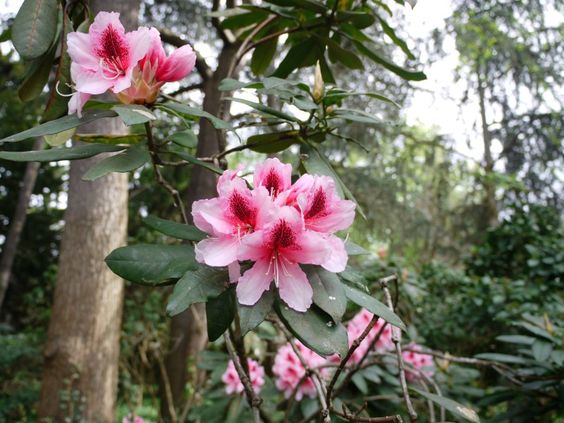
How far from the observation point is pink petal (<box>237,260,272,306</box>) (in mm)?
556

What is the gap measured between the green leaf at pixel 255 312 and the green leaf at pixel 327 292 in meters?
0.06

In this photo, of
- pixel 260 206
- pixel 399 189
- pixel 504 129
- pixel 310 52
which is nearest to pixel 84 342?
pixel 310 52

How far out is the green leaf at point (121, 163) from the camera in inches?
25.2

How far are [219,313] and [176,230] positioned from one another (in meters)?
0.15

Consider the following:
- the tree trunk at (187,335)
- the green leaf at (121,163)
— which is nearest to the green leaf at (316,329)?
the green leaf at (121,163)

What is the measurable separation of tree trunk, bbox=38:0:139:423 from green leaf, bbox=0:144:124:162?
226cm

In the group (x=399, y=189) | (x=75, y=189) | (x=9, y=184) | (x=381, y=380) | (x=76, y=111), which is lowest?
(x=9, y=184)

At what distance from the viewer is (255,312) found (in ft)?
1.82

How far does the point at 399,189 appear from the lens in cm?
616

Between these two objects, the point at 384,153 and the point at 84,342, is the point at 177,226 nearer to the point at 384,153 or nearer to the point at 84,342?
the point at 84,342

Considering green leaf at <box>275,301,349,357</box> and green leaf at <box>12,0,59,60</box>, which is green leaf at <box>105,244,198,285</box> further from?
green leaf at <box>12,0,59,60</box>

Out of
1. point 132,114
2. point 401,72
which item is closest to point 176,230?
point 132,114

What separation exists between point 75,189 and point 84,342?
100cm

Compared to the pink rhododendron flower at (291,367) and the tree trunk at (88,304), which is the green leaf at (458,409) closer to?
the pink rhododendron flower at (291,367)
